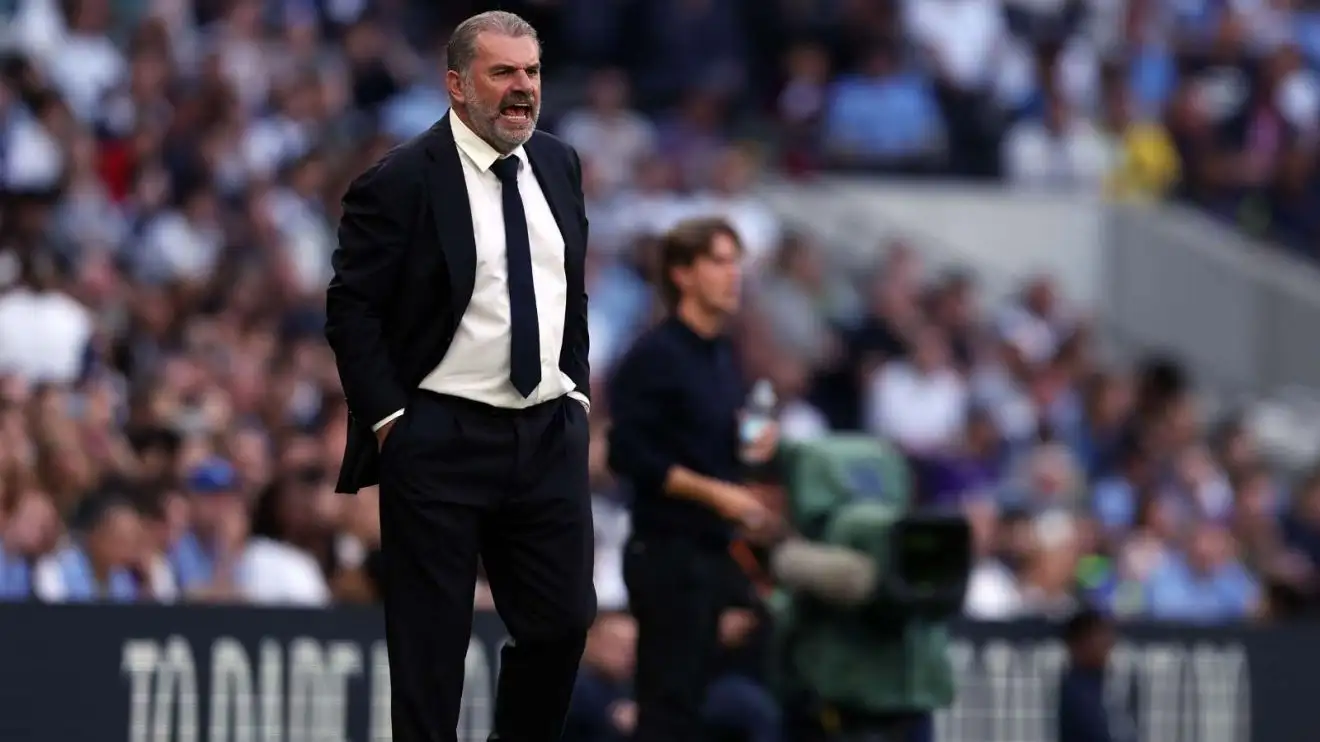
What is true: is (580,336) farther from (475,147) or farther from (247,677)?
(247,677)

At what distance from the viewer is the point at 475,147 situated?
7133 millimetres

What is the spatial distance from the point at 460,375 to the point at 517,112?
27.6 inches

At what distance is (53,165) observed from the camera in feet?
48.2

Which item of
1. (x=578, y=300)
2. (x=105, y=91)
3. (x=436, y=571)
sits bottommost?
(x=436, y=571)

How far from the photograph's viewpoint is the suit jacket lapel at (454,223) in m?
7.02

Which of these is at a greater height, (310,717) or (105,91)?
(105,91)

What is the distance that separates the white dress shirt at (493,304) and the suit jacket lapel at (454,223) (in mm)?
23

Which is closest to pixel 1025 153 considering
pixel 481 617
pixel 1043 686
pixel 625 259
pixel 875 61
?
pixel 875 61

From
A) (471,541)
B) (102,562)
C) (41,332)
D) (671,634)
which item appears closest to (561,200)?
(471,541)

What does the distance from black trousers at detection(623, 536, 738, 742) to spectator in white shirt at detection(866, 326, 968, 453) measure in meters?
7.65

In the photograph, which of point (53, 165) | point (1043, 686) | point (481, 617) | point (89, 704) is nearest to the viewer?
point (89, 704)

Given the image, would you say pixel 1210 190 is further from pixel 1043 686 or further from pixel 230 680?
pixel 230 680

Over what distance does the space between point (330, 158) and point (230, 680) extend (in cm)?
574

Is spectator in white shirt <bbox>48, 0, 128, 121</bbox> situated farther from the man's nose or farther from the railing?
the man's nose
